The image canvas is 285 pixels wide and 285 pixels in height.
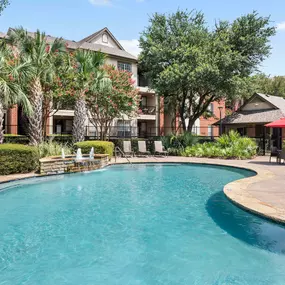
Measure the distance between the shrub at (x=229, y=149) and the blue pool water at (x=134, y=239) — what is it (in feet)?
30.2

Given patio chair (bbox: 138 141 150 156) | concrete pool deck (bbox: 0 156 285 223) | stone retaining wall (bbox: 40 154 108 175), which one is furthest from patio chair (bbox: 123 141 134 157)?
concrete pool deck (bbox: 0 156 285 223)

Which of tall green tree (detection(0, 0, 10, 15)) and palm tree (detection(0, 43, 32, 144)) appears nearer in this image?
palm tree (detection(0, 43, 32, 144))

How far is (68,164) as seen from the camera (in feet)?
41.4

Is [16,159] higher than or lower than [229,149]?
lower

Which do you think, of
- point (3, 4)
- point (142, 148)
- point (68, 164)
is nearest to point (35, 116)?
point (68, 164)

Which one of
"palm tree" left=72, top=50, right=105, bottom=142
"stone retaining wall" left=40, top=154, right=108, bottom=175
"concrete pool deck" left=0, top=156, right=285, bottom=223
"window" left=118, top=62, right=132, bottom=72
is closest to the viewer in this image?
"concrete pool deck" left=0, top=156, right=285, bottom=223

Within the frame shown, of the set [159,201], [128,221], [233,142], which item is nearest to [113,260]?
[128,221]

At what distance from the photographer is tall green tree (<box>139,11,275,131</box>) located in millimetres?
20016

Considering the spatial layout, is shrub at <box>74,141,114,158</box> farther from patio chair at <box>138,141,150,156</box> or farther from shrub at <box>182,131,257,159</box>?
shrub at <box>182,131,257,159</box>

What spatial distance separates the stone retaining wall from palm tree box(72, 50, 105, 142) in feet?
12.6

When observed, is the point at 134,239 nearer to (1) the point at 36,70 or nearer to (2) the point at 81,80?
(1) the point at 36,70

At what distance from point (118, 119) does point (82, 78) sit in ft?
36.4

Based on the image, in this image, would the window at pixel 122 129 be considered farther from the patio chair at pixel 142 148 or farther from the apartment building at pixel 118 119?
the patio chair at pixel 142 148

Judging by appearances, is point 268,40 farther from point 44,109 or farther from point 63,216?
point 63,216
